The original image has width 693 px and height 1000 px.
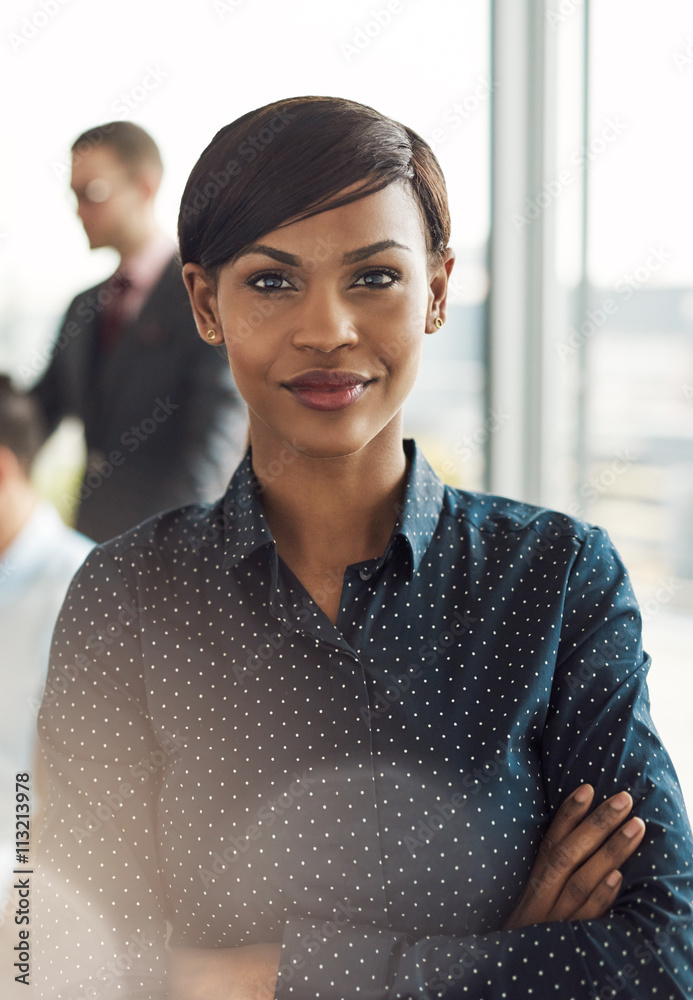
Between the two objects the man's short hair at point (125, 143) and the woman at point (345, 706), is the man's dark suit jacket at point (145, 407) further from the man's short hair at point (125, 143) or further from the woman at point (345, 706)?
the woman at point (345, 706)

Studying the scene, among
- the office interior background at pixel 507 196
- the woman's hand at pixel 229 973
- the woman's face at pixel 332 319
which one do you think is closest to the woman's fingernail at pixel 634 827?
the woman's hand at pixel 229 973

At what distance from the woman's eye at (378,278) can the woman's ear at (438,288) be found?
11 centimetres

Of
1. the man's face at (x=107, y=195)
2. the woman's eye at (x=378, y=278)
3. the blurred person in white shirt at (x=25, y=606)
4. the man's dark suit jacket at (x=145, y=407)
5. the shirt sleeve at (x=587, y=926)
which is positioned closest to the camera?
the shirt sleeve at (x=587, y=926)

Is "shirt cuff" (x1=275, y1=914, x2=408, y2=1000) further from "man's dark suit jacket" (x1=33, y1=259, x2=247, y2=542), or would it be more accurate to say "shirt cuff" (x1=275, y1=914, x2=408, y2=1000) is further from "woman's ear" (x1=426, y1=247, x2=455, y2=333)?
"man's dark suit jacket" (x1=33, y1=259, x2=247, y2=542)

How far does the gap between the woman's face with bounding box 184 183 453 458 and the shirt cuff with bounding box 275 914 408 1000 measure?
1.67 feet

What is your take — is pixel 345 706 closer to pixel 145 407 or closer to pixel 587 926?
pixel 587 926

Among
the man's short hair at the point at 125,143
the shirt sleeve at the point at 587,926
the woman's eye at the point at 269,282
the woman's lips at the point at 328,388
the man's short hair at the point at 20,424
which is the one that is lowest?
the shirt sleeve at the point at 587,926

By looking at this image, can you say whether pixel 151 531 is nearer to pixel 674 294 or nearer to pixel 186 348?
pixel 186 348

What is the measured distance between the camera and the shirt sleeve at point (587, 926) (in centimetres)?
85

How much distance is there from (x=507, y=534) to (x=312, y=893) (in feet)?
1.48

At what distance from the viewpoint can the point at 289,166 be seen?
920 mm

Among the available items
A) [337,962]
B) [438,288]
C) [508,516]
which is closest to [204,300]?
[438,288]

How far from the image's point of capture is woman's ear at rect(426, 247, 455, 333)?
107cm

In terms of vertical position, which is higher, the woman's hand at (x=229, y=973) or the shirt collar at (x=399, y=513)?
the shirt collar at (x=399, y=513)
